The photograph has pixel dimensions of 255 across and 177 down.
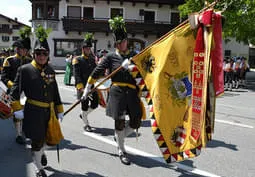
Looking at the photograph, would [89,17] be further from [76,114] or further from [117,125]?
[117,125]

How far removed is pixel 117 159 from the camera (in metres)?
5.39

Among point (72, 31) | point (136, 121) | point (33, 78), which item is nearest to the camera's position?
point (33, 78)

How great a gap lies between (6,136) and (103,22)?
86.1ft

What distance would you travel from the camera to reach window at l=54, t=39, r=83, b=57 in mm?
31953

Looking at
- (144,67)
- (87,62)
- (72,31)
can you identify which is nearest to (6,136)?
(87,62)

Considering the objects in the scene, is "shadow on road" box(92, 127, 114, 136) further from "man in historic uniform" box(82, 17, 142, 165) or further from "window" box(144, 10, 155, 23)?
"window" box(144, 10, 155, 23)

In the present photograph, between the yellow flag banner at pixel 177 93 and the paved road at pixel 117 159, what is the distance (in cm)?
68

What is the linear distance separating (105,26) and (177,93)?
28.2 metres

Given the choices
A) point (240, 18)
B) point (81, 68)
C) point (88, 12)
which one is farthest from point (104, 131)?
point (88, 12)

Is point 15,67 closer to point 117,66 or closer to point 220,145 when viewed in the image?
point 117,66

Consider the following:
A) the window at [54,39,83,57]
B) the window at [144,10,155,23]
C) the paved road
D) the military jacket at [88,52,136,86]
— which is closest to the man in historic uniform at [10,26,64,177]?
the paved road

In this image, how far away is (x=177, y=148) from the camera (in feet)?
14.4

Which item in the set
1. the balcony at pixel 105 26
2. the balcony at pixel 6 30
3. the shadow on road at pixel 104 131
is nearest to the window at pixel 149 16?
the balcony at pixel 105 26

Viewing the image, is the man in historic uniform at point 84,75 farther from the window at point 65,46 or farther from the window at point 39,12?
the window at point 39,12
